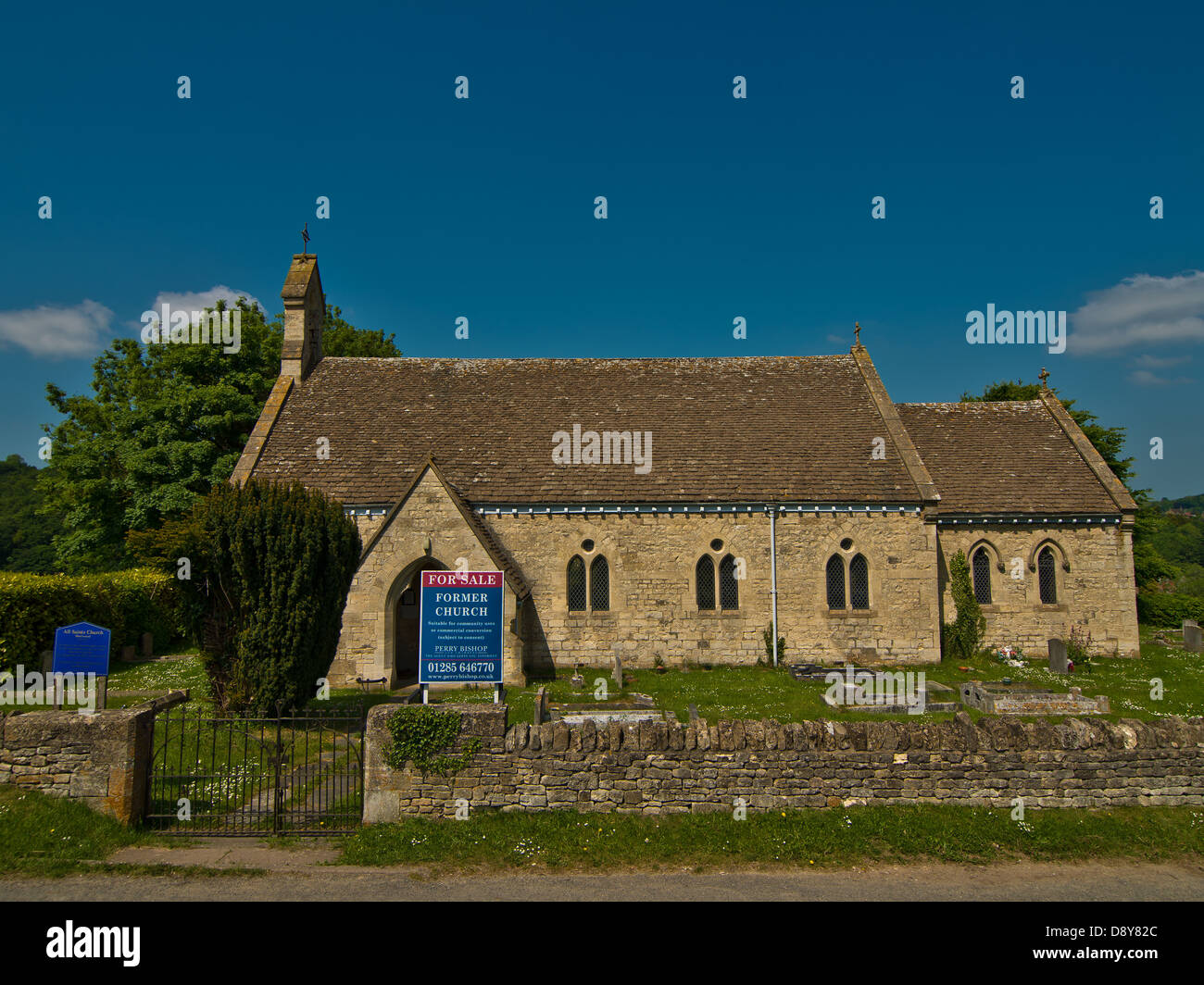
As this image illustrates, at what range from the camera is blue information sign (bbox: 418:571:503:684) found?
14016 millimetres

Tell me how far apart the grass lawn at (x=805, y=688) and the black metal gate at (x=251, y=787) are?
5.06 metres

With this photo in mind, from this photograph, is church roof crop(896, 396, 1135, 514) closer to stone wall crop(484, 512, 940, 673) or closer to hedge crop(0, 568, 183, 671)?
stone wall crop(484, 512, 940, 673)

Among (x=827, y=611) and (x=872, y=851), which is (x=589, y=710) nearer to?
(x=872, y=851)

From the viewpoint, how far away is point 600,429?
2355 cm

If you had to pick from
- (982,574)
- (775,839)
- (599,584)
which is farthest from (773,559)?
(775,839)

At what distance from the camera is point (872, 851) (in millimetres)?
8406

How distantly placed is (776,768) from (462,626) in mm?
7235

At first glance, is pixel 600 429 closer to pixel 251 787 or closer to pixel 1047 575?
pixel 251 787

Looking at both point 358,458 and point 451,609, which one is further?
point 358,458

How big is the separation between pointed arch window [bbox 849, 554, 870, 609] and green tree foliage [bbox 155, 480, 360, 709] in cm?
1535

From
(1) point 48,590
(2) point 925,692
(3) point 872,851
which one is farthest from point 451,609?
(1) point 48,590

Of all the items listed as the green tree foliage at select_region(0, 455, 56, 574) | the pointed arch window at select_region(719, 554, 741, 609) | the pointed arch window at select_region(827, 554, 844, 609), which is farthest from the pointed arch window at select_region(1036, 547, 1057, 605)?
the green tree foliage at select_region(0, 455, 56, 574)

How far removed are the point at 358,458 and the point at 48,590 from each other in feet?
29.7

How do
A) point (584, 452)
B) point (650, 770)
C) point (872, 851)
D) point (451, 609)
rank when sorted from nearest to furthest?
point (872, 851), point (650, 770), point (451, 609), point (584, 452)
